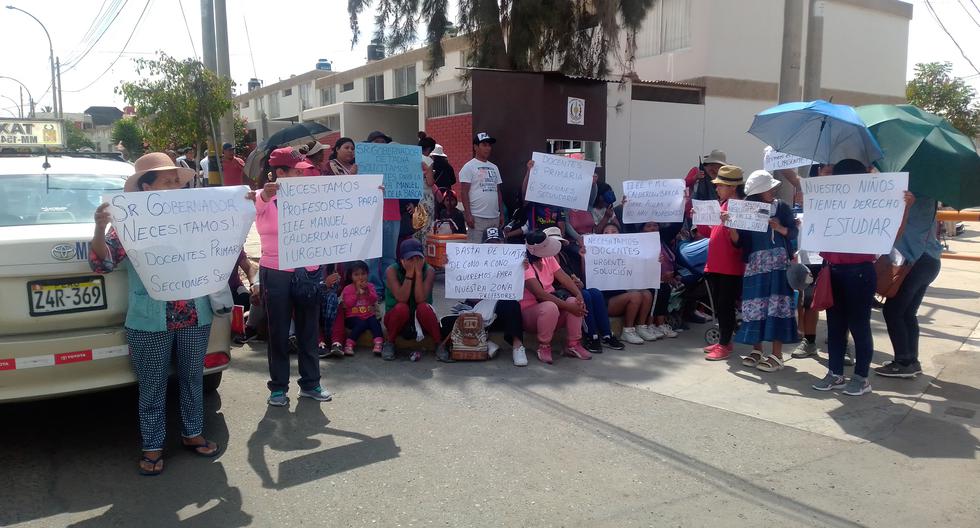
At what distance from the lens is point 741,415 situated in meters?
5.25

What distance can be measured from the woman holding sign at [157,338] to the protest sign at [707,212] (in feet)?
14.6

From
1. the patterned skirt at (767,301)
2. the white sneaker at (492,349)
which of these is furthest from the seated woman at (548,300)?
the patterned skirt at (767,301)

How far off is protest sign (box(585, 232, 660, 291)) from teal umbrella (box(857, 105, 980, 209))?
231 cm

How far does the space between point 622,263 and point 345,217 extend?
10.3ft

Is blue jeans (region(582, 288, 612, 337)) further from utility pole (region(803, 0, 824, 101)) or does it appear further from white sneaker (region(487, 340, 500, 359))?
utility pole (region(803, 0, 824, 101))

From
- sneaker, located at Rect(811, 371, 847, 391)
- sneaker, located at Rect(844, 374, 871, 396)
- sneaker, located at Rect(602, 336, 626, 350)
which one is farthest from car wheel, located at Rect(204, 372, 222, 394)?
sneaker, located at Rect(844, 374, 871, 396)

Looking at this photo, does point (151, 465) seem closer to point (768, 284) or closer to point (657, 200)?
point (768, 284)

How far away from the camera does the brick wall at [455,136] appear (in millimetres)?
13555

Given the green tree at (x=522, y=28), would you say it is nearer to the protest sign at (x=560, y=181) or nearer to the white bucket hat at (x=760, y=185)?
the protest sign at (x=560, y=181)

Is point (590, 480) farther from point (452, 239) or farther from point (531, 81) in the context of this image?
point (531, 81)

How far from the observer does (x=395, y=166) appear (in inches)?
310

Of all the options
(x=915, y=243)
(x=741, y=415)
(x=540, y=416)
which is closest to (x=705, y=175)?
(x=915, y=243)

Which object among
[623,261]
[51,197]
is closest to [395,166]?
[623,261]

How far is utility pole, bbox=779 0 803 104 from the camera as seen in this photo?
9.44 metres
